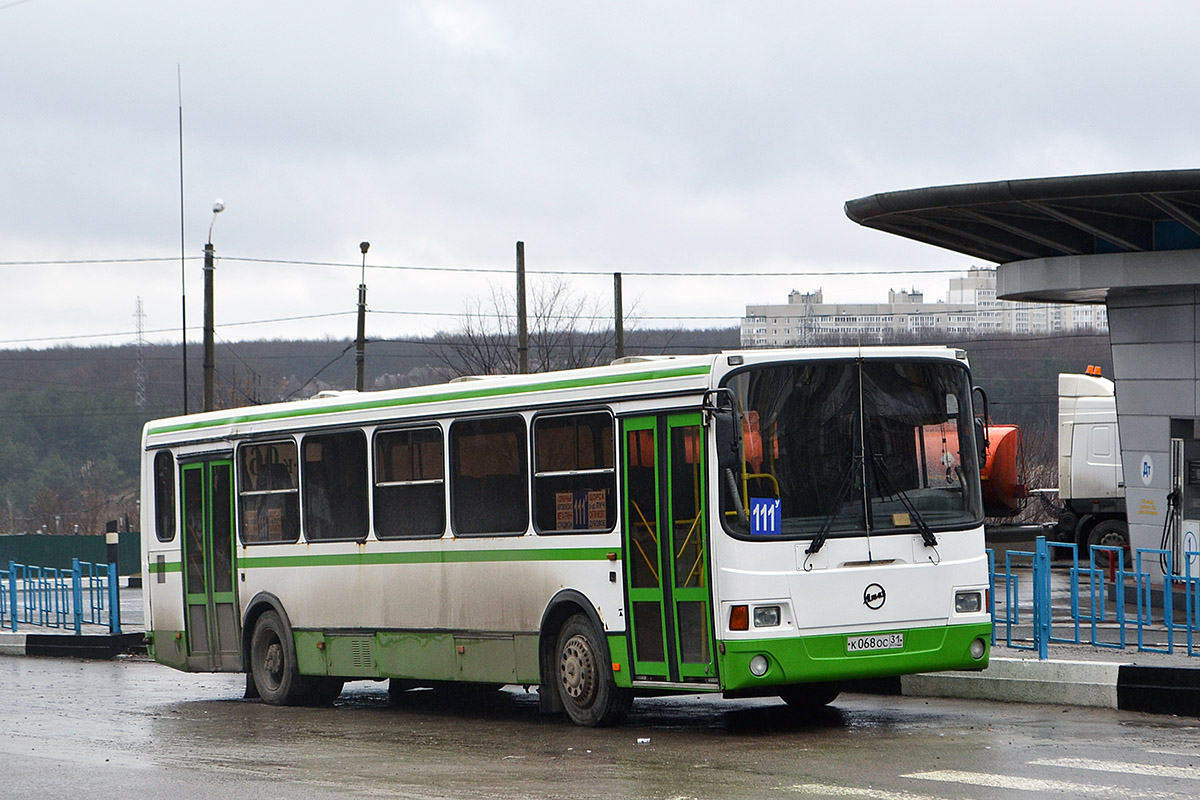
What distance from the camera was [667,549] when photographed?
37.2 ft

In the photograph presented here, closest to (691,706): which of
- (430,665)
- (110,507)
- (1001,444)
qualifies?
(430,665)

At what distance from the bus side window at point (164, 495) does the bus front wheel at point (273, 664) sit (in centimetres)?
189

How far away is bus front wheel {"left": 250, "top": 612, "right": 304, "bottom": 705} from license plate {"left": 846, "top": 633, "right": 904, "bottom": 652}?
6.22m

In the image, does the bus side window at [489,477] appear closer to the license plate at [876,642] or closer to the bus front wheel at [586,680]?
the bus front wheel at [586,680]

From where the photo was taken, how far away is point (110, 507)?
286 feet

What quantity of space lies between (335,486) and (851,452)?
5.42 meters

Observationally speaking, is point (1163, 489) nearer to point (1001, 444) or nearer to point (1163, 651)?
point (1163, 651)

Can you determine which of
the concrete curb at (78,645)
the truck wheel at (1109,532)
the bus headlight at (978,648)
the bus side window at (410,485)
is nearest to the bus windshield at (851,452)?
the bus headlight at (978,648)

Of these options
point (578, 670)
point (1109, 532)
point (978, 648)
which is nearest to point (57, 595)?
point (578, 670)

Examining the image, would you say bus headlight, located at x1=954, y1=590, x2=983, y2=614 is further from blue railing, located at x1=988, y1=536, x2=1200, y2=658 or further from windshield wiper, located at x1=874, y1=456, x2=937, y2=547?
windshield wiper, located at x1=874, y1=456, x2=937, y2=547

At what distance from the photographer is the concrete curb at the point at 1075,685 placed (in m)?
12.0

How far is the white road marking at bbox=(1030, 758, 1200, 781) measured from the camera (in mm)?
8859

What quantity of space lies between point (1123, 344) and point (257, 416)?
469 inches

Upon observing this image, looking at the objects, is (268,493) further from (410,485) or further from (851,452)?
(851,452)
